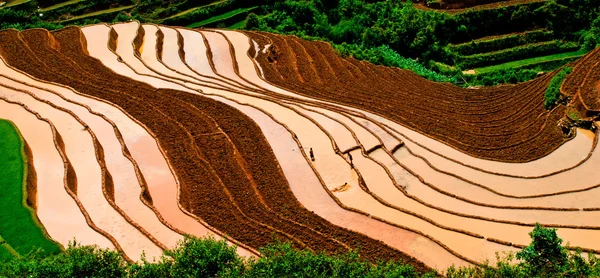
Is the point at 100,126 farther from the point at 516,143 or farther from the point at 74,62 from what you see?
the point at 516,143

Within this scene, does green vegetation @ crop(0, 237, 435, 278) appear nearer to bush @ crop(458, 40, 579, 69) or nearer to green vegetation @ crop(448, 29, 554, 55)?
bush @ crop(458, 40, 579, 69)

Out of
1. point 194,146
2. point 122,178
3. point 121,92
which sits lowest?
point 122,178

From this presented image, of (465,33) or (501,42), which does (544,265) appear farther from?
(465,33)

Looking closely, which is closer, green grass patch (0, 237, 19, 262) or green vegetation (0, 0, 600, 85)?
green grass patch (0, 237, 19, 262)

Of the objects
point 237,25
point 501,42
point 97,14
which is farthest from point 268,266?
point 97,14

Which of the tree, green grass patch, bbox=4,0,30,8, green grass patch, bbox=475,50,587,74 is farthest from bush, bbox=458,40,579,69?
green grass patch, bbox=4,0,30,8

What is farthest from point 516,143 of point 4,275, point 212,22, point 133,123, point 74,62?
point 212,22
